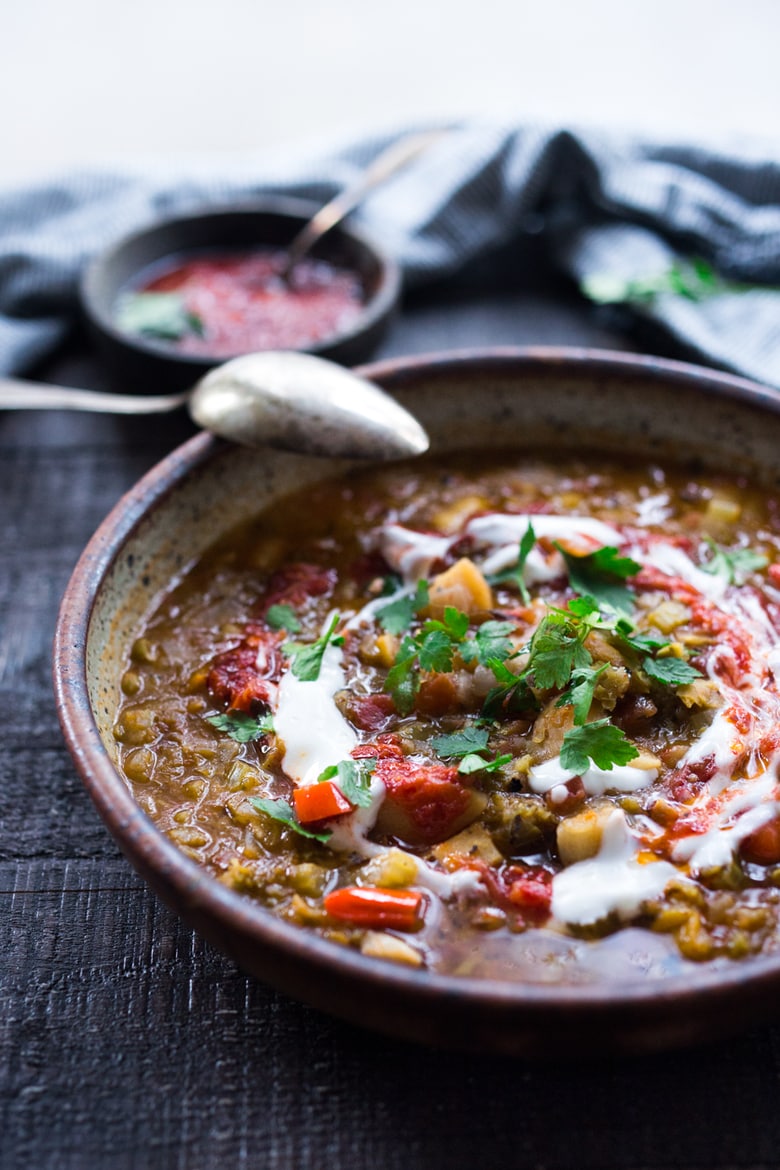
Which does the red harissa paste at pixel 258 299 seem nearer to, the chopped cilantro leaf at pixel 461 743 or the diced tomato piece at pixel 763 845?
the chopped cilantro leaf at pixel 461 743

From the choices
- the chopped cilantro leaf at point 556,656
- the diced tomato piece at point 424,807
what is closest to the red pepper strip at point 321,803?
the diced tomato piece at point 424,807

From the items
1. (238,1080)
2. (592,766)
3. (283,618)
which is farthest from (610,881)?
(283,618)

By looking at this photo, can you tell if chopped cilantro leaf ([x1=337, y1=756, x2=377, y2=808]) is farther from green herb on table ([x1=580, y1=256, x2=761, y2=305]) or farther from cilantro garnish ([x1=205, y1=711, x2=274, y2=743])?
green herb on table ([x1=580, y1=256, x2=761, y2=305])

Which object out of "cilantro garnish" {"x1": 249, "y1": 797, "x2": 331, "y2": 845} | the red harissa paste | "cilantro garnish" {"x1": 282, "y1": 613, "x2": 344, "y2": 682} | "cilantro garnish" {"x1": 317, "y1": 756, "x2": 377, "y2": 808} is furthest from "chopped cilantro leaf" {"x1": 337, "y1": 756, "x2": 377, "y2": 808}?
the red harissa paste

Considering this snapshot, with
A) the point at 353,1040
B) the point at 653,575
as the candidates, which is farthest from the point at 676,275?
the point at 353,1040

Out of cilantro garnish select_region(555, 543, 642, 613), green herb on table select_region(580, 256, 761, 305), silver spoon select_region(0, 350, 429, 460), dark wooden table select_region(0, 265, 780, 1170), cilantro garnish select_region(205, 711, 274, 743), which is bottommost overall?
dark wooden table select_region(0, 265, 780, 1170)
